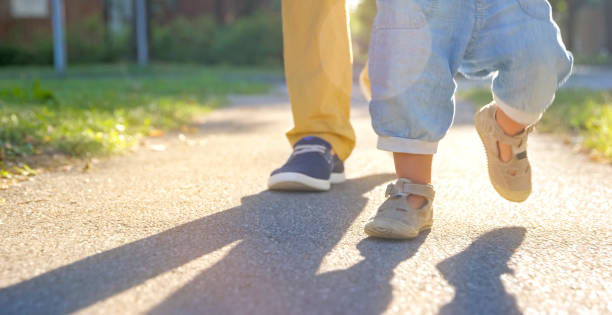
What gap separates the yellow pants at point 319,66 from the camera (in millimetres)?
2695

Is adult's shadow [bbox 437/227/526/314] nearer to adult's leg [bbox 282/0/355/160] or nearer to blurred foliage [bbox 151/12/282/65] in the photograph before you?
adult's leg [bbox 282/0/355/160]

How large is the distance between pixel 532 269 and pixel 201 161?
6.76 feet

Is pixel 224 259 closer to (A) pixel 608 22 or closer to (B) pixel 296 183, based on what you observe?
(B) pixel 296 183

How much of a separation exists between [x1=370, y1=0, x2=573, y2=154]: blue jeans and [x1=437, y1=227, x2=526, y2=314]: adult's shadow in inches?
12.6

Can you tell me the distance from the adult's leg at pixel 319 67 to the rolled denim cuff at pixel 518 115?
2.90ft

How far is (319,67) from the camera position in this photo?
273cm

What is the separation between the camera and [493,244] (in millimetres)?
1868

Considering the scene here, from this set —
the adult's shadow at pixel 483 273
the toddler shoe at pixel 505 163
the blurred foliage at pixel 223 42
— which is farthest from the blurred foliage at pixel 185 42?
the adult's shadow at pixel 483 273

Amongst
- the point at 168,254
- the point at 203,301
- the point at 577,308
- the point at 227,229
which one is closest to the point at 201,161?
the point at 227,229

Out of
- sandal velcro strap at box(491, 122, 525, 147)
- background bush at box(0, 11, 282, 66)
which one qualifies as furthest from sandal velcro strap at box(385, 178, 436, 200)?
background bush at box(0, 11, 282, 66)

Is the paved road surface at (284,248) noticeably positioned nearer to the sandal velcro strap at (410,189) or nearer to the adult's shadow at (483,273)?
the adult's shadow at (483,273)

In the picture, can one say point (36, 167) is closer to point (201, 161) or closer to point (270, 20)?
point (201, 161)

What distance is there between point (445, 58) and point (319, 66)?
0.89 m

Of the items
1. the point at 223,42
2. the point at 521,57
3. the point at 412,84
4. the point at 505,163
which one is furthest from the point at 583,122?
the point at 223,42
